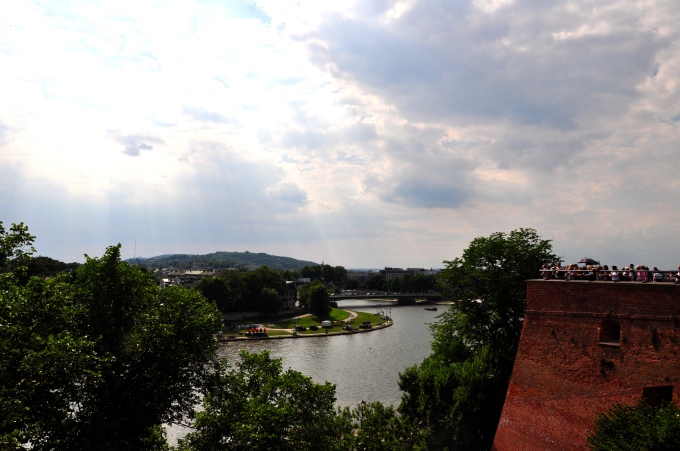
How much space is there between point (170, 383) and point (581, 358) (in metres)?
18.8

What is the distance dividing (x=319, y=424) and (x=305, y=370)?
47338 millimetres

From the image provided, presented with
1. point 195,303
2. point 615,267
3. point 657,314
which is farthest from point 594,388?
point 195,303

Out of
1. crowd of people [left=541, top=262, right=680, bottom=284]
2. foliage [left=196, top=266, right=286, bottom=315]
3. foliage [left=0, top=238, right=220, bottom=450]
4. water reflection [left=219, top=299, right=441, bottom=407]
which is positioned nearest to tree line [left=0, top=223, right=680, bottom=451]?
foliage [left=0, top=238, right=220, bottom=450]

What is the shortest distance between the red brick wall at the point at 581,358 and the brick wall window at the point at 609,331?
0.50 feet

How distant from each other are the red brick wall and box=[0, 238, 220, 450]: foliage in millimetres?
15708

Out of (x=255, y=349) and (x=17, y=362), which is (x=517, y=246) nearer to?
(x=17, y=362)

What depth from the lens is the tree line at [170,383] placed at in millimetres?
17422

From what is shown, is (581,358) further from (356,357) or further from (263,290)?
(263,290)

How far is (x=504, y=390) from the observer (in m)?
28.2

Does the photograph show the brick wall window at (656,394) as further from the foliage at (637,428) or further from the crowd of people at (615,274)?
the crowd of people at (615,274)

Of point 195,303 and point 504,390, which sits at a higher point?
point 195,303

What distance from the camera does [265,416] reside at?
18328 mm

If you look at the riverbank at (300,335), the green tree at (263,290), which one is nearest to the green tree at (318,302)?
the green tree at (263,290)

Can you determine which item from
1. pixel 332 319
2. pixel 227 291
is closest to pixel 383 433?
pixel 227 291
